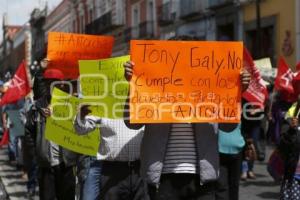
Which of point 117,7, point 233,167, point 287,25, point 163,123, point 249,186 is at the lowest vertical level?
point 249,186

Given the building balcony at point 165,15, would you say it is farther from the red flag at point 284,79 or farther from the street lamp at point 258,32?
the red flag at point 284,79

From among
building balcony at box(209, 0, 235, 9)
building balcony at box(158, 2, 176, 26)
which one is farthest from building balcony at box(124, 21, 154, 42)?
building balcony at box(209, 0, 235, 9)

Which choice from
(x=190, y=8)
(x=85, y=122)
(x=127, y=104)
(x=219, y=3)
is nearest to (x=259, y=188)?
(x=85, y=122)

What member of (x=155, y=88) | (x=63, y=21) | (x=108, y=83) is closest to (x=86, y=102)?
(x=108, y=83)

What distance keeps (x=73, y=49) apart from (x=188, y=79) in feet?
8.75

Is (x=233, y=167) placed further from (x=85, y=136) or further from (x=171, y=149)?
(x=171, y=149)

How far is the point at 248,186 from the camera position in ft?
34.1

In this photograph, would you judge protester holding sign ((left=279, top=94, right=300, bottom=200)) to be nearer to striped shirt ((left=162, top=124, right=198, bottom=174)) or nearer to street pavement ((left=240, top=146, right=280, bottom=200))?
striped shirt ((left=162, top=124, right=198, bottom=174))

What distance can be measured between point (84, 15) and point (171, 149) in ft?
152

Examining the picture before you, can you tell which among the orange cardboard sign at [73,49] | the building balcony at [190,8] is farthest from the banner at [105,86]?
the building balcony at [190,8]

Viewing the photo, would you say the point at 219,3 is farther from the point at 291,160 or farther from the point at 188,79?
the point at 188,79

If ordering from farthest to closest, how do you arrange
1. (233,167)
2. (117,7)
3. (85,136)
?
(117,7)
(233,167)
(85,136)

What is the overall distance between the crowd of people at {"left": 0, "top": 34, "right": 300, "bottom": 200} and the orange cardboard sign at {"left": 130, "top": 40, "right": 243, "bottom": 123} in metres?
0.09

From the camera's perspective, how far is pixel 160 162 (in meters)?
4.57
